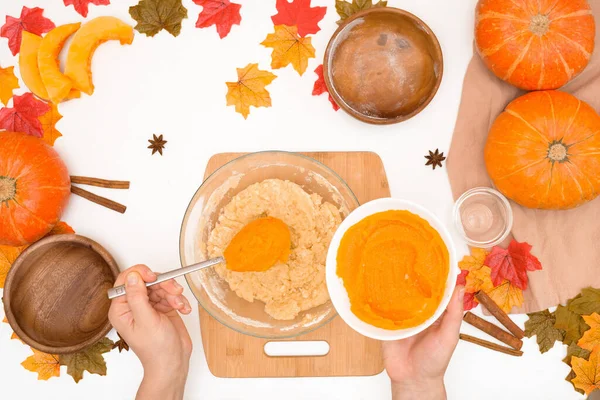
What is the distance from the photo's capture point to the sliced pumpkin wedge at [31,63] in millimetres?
1441

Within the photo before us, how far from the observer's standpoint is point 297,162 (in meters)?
1.38

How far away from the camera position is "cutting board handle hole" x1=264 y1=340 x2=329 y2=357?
1417 mm

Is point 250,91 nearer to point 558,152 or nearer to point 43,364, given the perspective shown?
point 558,152

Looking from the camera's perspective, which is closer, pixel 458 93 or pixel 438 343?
pixel 438 343

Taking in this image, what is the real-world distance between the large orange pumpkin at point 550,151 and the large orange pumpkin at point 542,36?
2.9 inches

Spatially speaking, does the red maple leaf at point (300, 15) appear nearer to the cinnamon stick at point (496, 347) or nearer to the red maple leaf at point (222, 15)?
the red maple leaf at point (222, 15)

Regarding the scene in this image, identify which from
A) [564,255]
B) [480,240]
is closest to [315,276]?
[480,240]

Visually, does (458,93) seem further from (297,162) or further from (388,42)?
(297,162)

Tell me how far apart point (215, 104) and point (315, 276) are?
1.92 ft

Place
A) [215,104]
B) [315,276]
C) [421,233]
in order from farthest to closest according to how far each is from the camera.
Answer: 1. [215,104]
2. [315,276]
3. [421,233]

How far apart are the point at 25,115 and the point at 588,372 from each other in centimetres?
181

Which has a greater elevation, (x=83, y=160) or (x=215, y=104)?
(x=215, y=104)

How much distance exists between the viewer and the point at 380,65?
139 centimetres

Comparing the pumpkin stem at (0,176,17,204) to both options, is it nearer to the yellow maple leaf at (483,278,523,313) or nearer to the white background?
the white background
